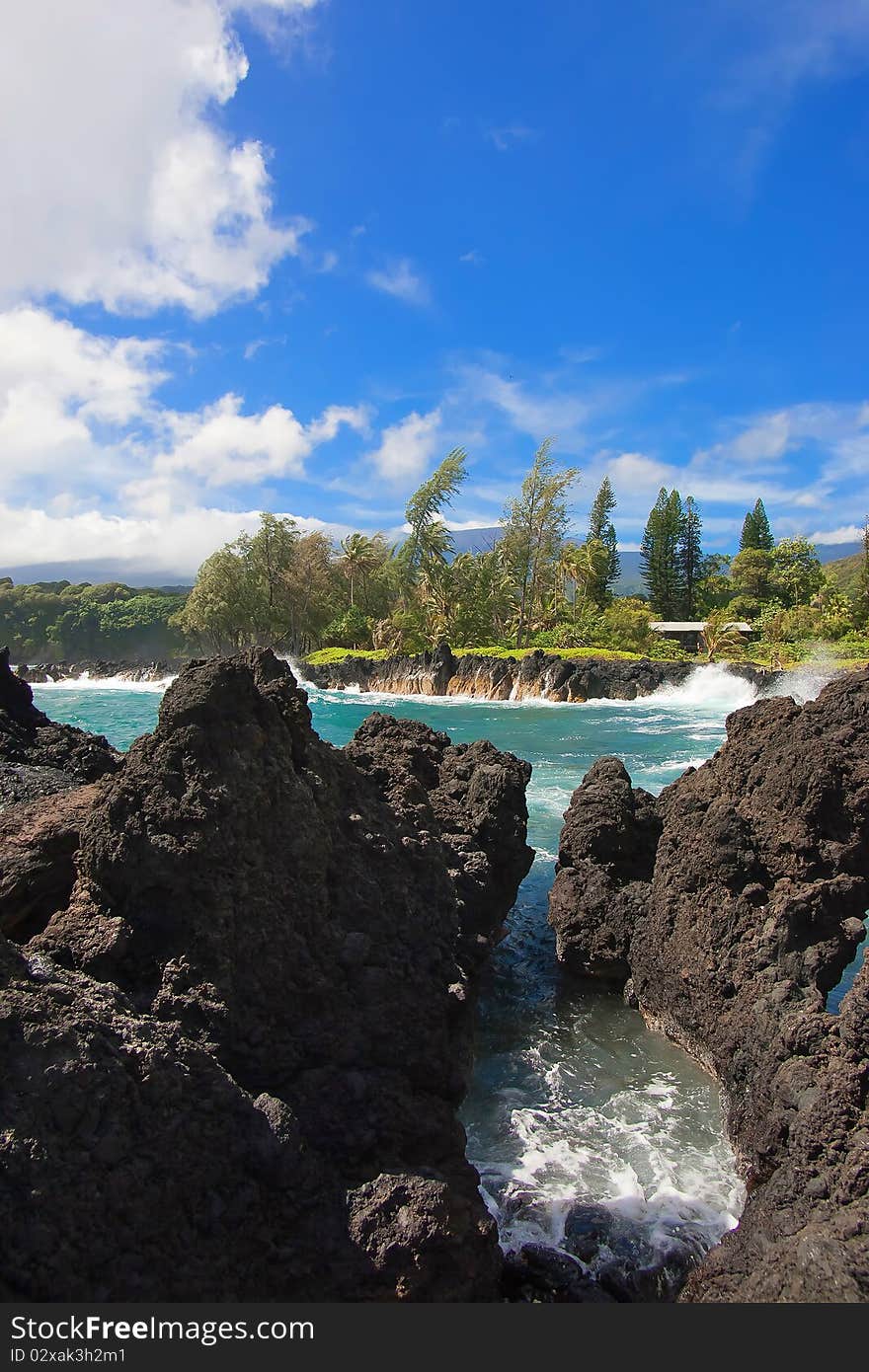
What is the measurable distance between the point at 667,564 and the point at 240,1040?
7226cm

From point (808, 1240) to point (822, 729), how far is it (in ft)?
16.8

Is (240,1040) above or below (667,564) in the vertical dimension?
below

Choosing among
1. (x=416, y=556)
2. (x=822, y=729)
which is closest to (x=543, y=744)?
(x=822, y=729)

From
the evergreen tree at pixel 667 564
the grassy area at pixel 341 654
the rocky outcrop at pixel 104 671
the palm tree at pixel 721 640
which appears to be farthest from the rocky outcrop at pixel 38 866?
the evergreen tree at pixel 667 564

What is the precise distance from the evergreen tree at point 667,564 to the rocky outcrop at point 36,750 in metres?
67.1

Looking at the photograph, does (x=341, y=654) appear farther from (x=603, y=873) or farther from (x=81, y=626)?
(x=81, y=626)

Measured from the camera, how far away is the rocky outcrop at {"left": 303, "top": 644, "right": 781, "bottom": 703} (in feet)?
139

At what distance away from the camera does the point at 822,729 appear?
7621mm

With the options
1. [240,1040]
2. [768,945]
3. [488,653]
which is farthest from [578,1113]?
[488,653]

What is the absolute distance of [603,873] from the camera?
826 cm

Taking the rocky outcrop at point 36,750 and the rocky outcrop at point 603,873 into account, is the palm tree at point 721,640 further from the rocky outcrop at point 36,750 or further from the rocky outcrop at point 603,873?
the rocky outcrop at point 36,750

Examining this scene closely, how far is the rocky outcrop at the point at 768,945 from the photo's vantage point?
3734 millimetres

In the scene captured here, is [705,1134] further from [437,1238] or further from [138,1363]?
[138,1363]

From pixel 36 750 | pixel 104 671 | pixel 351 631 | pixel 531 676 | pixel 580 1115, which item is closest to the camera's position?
pixel 580 1115
